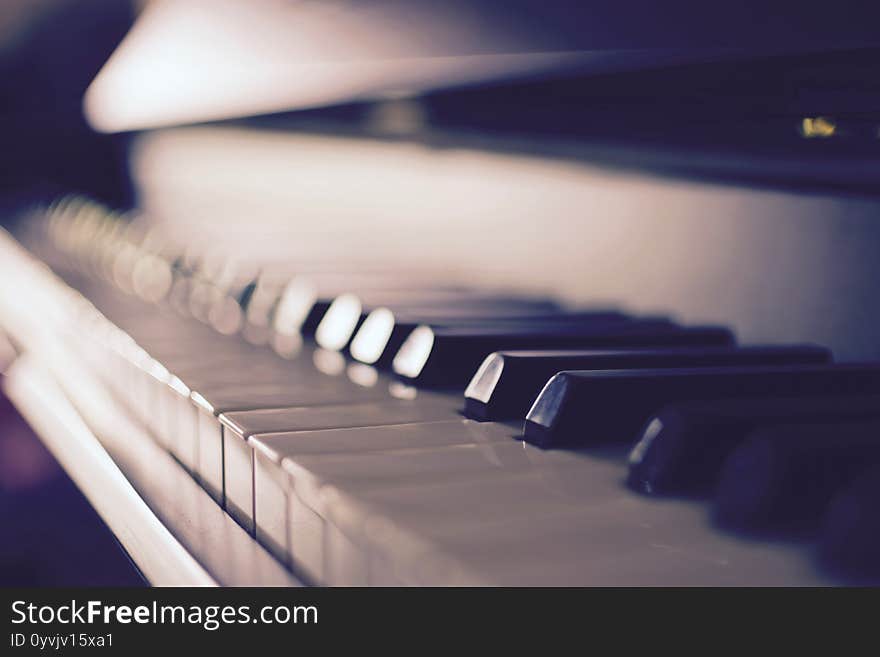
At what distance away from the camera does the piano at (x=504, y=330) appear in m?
0.44

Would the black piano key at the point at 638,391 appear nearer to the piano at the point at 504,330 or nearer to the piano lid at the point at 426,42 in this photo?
the piano at the point at 504,330

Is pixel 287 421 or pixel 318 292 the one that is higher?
pixel 318 292

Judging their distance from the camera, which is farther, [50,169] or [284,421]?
[50,169]

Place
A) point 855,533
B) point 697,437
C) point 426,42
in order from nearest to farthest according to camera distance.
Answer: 1. point 855,533
2. point 697,437
3. point 426,42

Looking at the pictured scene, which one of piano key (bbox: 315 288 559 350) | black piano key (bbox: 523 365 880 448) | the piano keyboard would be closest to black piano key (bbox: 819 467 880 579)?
the piano keyboard

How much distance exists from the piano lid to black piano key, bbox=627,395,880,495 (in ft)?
0.62

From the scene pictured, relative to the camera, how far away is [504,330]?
85 centimetres

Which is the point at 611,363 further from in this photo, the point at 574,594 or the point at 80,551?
the point at 80,551

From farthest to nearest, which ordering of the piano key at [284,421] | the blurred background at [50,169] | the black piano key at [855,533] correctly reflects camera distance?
the blurred background at [50,169]
the piano key at [284,421]
the black piano key at [855,533]

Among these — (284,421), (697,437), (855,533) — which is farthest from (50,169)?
(855,533)

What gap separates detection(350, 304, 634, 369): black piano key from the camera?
34.3 inches

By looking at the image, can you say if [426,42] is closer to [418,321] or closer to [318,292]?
[418,321]

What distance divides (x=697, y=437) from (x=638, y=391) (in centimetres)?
12

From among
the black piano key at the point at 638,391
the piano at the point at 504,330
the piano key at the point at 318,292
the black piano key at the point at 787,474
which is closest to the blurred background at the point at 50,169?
the piano at the point at 504,330
